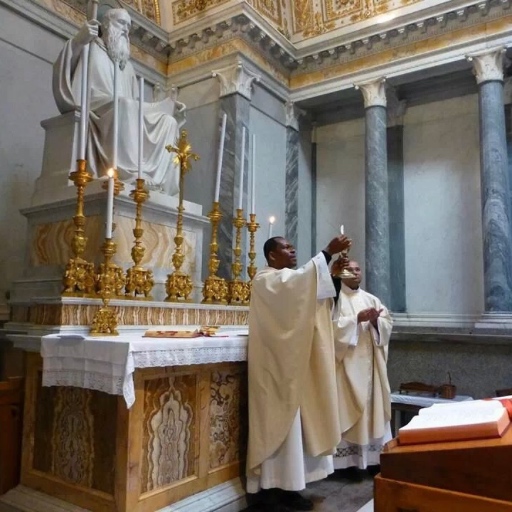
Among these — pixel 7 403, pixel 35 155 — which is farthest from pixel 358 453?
pixel 35 155

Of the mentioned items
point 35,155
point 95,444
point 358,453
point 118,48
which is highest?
point 118,48

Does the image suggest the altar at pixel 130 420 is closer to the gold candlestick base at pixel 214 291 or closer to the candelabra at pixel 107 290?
the candelabra at pixel 107 290

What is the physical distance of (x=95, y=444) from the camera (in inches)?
118

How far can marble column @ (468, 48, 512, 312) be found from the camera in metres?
7.18

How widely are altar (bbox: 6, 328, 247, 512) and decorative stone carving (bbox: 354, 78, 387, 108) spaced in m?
6.17

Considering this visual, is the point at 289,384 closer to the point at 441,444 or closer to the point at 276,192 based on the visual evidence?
the point at 441,444

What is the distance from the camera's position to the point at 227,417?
11.4 ft

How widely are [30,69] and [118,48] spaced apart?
74.6 inches

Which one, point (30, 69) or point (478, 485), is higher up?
point (30, 69)

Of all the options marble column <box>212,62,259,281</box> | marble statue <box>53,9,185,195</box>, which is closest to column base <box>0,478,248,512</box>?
marble statue <box>53,9,185,195</box>

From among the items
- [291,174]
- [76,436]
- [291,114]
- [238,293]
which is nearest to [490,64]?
[291,114]

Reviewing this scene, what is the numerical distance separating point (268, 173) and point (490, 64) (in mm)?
3669

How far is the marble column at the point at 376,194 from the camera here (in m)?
8.18

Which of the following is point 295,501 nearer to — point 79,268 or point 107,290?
point 107,290
